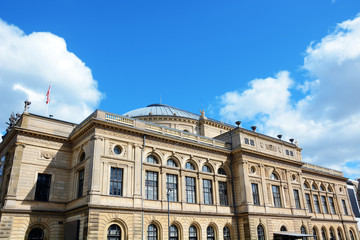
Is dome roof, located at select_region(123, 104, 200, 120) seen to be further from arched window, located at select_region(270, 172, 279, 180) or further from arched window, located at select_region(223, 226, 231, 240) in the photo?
arched window, located at select_region(223, 226, 231, 240)

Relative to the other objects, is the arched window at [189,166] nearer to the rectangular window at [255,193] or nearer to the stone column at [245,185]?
the stone column at [245,185]

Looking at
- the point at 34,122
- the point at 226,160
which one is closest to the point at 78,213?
the point at 34,122

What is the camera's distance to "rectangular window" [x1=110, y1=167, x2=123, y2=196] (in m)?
27.8

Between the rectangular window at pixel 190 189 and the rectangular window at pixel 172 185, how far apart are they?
1.53m

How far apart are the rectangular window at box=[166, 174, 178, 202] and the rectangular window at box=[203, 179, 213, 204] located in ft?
13.0

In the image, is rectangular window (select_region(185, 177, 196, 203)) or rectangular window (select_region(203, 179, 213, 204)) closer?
rectangular window (select_region(185, 177, 196, 203))

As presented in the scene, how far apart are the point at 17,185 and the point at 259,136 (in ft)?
89.9

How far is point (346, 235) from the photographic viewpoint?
165 feet

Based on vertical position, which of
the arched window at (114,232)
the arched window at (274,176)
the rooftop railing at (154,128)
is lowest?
the arched window at (114,232)

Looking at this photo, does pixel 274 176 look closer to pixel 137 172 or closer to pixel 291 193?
pixel 291 193

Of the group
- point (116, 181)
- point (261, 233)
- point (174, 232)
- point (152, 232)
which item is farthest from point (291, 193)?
point (116, 181)

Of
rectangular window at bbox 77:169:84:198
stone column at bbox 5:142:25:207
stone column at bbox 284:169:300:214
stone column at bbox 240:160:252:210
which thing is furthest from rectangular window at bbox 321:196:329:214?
stone column at bbox 5:142:25:207

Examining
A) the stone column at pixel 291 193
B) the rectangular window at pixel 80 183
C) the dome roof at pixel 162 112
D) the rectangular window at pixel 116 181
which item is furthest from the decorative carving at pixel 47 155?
the stone column at pixel 291 193

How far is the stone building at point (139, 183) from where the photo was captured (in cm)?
2705
